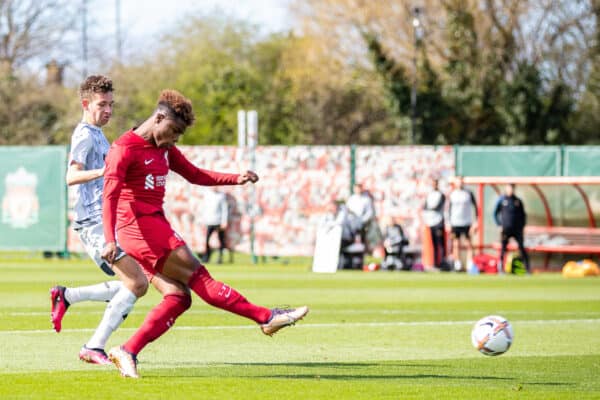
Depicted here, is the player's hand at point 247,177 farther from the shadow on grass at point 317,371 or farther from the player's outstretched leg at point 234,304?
the shadow on grass at point 317,371

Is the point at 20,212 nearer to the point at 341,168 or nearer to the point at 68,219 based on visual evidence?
the point at 68,219

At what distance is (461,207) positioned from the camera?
88.4 ft

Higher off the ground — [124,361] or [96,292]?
[96,292]

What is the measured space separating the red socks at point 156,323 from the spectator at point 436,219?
18.6 meters

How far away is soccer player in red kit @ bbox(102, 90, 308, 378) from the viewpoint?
9.11 meters

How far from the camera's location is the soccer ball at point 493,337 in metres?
10.2

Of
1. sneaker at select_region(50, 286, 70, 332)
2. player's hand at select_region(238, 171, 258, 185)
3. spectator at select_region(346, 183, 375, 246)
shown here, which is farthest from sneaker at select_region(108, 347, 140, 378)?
spectator at select_region(346, 183, 375, 246)

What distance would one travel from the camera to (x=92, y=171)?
9.84 m

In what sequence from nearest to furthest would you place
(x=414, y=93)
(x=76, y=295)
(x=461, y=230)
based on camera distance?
1. (x=76, y=295)
2. (x=461, y=230)
3. (x=414, y=93)

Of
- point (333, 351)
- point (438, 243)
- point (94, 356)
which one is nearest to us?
point (94, 356)

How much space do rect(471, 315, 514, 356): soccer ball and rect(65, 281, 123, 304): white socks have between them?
9.43 ft

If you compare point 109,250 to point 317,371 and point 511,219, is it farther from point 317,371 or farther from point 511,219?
point 511,219

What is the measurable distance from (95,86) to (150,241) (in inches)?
71.8

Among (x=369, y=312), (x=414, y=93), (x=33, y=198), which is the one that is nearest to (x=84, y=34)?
(x=414, y=93)
